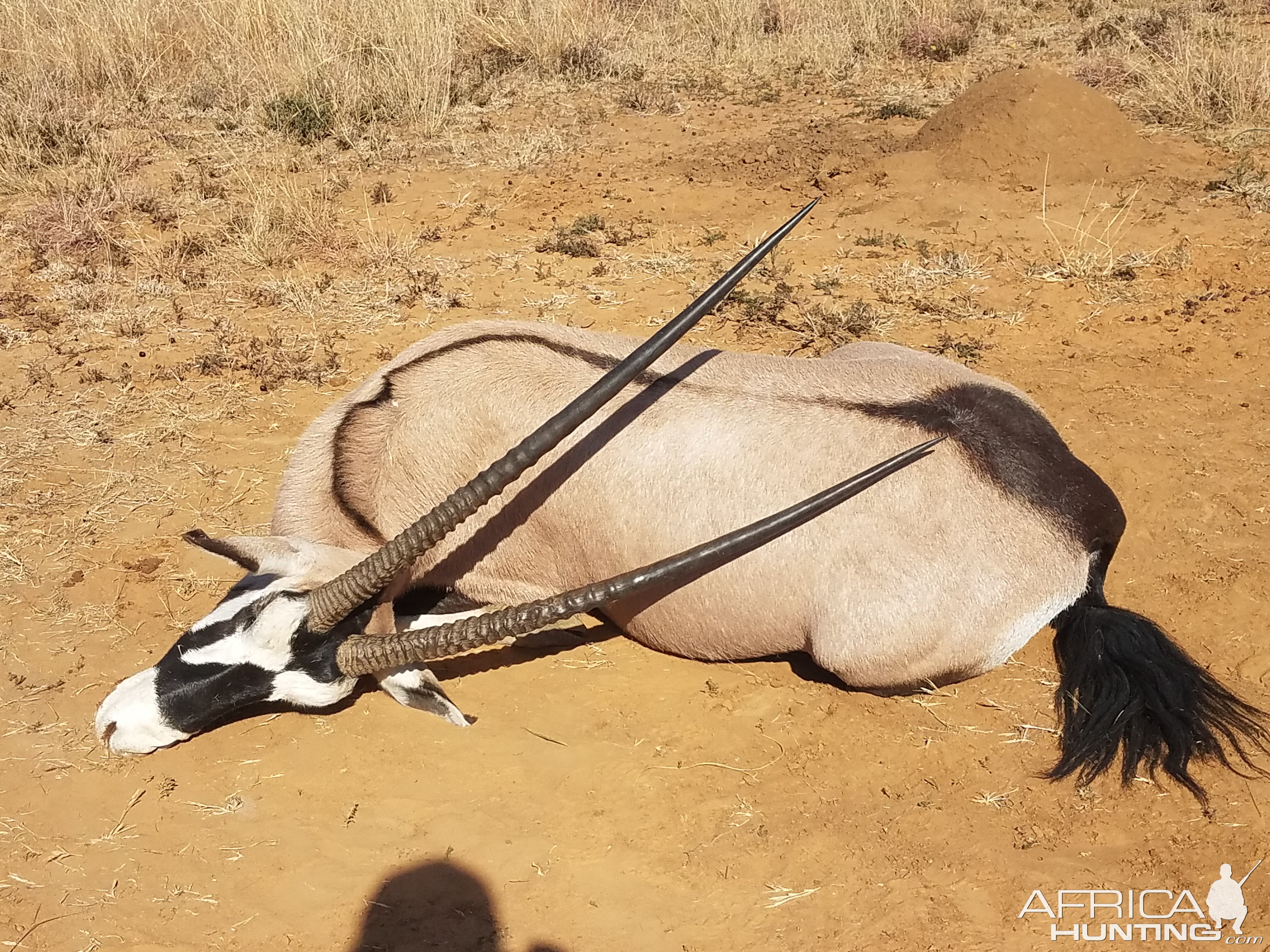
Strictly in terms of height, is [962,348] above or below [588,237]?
below

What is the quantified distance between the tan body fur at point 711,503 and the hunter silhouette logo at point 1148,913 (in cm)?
101

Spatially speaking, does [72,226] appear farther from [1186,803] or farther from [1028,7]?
[1028,7]

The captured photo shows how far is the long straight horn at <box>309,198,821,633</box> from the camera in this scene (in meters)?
3.48

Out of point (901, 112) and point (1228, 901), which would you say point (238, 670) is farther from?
point (901, 112)

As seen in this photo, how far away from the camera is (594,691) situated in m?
4.38

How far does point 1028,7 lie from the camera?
1548 cm

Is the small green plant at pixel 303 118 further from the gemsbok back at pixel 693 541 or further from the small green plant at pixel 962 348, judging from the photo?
the gemsbok back at pixel 693 541

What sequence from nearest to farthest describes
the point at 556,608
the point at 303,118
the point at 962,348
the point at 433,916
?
the point at 433,916, the point at 556,608, the point at 962,348, the point at 303,118

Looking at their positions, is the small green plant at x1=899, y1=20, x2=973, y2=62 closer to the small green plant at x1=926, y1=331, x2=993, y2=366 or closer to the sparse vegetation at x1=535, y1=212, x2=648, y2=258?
the sparse vegetation at x1=535, y1=212, x2=648, y2=258

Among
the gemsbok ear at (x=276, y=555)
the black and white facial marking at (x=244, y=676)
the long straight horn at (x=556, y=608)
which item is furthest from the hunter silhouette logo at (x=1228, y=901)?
the gemsbok ear at (x=276, y=555)

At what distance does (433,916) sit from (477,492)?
59.0 inches

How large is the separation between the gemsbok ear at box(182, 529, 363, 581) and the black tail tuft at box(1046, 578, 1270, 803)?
2.97m

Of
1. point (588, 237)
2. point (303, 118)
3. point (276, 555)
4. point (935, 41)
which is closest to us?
point (276, 555)

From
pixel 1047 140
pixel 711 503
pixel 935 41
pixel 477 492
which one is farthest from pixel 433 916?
pixel 935 41
